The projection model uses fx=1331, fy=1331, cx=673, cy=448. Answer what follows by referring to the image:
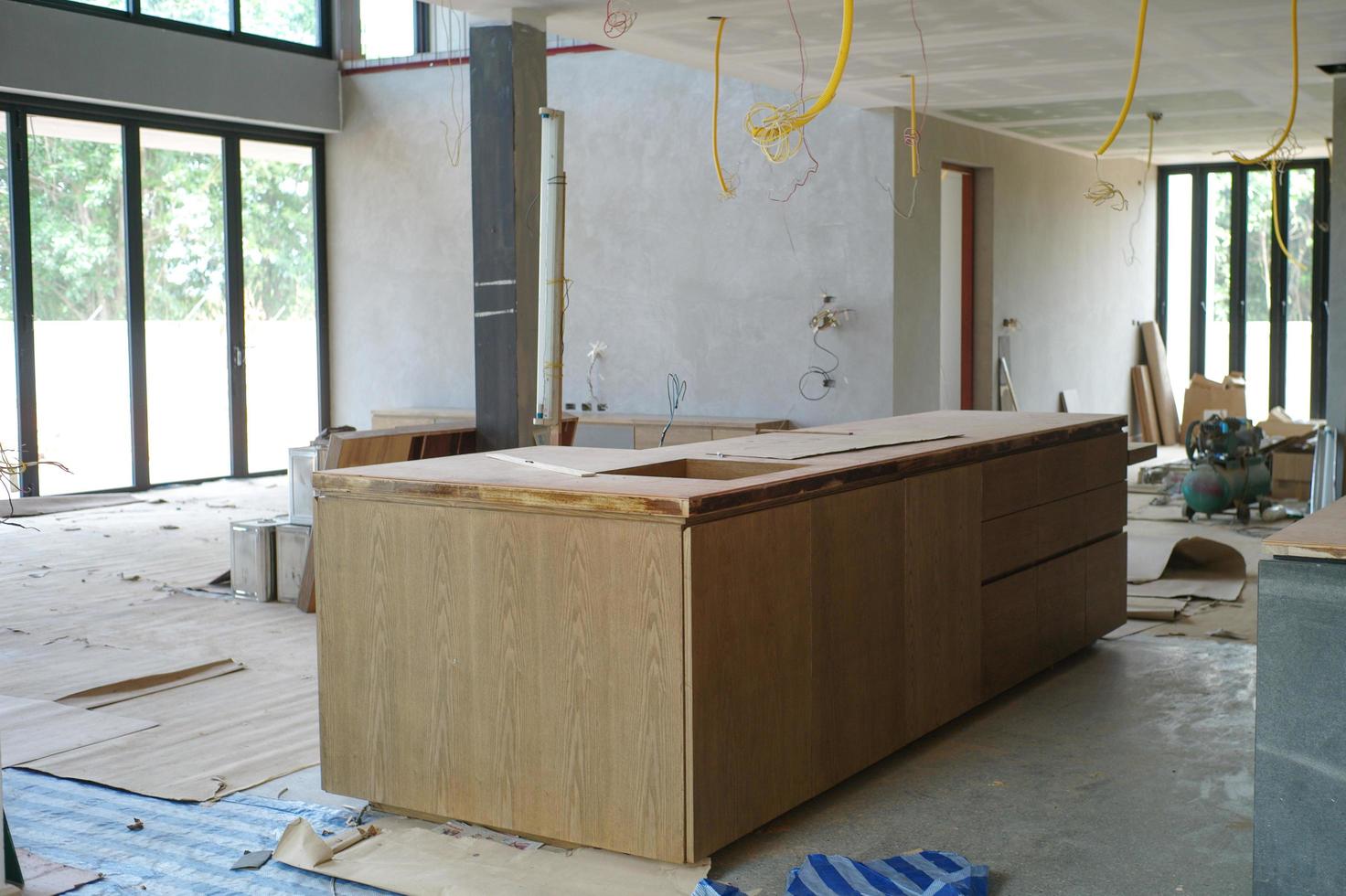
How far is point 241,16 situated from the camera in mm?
11688

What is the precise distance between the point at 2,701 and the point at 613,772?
279 centimetres

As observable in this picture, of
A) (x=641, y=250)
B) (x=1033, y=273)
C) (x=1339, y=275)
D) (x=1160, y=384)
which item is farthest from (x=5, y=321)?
(x=1160, y=384)

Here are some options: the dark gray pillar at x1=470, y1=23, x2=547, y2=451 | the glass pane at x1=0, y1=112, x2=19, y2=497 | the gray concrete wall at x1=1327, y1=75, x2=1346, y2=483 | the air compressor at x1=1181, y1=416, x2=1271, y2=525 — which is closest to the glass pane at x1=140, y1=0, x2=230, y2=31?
the glass pane at x1=0, y1=112, x2=19, y2=497

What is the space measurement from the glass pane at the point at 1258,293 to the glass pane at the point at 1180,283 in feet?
2.07

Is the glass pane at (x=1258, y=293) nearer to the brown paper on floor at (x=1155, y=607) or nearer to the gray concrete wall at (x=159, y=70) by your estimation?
the brown paper on floor at (x=1155, y=607)

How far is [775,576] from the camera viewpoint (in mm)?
3393

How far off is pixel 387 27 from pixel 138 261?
345 cm

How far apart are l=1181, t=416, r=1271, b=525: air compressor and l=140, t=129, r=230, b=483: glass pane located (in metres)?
8.09

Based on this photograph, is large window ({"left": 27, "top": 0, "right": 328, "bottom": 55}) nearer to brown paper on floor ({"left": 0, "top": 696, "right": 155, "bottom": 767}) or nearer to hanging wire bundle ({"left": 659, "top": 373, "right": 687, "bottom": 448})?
hanging wire bundle ({"left": 659, "top": 373, "right": 687, "bottom": 448})

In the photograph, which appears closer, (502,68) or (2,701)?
(2,701)

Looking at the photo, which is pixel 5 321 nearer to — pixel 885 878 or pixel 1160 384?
pixel 885 878

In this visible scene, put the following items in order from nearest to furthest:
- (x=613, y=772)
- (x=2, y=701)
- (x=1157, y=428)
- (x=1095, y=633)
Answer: (x=613, y=772) → (x=2, y=701) → (x=1095, y=633) → (x=1157, y=428)

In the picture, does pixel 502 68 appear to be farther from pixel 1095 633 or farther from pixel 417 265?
pixel 417 265

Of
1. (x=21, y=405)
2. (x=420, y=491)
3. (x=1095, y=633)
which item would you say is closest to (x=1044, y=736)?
(x=1095, y=633)
